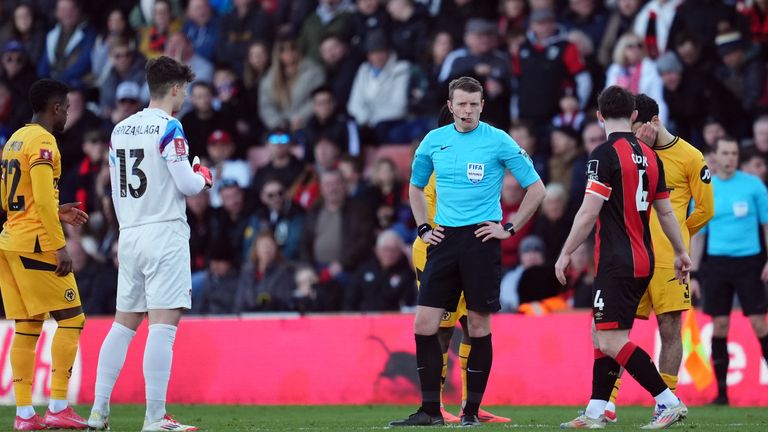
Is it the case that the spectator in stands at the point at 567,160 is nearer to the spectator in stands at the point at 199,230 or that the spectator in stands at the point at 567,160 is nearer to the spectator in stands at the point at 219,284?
the spectator in stands at the point at 219,284

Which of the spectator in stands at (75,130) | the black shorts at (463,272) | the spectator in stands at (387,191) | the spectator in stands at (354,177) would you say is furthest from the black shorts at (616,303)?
the spectator in stands at (75,130)

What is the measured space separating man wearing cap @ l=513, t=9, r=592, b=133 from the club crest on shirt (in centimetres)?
856

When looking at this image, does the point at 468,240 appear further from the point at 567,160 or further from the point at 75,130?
the point at 75,130

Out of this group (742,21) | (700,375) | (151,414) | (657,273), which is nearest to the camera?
(151,414)

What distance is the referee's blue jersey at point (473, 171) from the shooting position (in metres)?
9.95

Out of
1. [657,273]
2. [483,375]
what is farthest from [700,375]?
[483,375]

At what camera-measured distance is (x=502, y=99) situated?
18188 mm

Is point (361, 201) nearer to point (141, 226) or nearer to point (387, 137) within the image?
point (387, 137)

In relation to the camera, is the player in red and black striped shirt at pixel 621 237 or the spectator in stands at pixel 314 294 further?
the spectator in stands at pixel 314 294

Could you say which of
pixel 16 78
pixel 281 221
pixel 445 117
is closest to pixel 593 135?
pixel 281 221

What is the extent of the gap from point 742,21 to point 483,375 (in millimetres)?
9438

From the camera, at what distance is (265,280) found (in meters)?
17.7

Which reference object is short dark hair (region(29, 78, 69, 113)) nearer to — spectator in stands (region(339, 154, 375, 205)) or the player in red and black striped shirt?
the player in red and black striped shirt

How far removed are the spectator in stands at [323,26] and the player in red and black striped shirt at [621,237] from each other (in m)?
11.6
